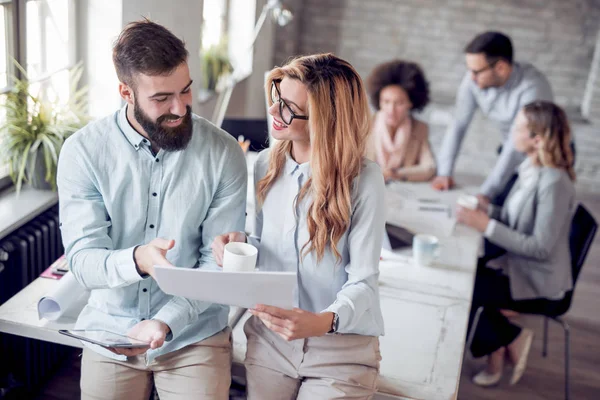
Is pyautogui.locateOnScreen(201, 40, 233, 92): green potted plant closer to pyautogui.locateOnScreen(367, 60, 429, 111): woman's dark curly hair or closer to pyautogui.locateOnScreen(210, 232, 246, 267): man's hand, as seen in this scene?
pyautogui.locateOnScreen(367, 60, 429, 111): woman's dark curly hair

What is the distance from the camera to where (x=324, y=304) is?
1.96m

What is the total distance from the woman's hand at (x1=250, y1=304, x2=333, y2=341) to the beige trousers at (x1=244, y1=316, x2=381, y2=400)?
17 centimetres

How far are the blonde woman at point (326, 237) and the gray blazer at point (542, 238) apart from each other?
121 cm

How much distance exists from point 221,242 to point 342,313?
1.21 ft

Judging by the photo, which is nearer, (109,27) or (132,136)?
(132,136)

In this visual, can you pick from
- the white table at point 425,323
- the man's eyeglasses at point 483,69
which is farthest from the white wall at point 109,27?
the man's eyeglasses at point 483,69

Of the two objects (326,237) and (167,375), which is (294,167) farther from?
(167,375)

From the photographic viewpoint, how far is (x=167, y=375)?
1941 millimetres

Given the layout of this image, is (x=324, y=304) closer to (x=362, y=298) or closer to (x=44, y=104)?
(x=362, y=298)

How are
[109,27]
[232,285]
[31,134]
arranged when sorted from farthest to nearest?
[109,27]
[31,134]
[232,285]

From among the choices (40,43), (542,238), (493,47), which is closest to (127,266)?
(40,43)

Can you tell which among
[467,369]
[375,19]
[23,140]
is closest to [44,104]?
[23,140]

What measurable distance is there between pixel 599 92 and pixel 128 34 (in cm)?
499

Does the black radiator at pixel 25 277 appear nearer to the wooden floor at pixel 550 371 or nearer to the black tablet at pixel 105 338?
the wooden floor at pixel 550 371
